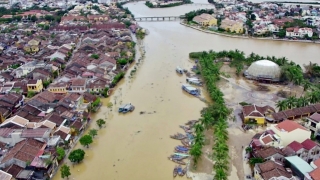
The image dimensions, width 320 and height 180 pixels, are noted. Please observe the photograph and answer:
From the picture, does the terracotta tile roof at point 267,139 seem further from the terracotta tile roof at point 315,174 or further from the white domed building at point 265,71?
the white domed building at point 265,71

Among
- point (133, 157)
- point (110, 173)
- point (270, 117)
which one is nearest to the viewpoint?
point (110, 173)

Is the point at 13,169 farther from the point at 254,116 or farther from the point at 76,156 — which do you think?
the point at 254,116

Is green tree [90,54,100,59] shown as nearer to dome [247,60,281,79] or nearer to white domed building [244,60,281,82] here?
white domed building [244,60,281,82]

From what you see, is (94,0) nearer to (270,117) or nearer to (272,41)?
(272,41)

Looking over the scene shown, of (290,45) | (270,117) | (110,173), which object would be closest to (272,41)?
(290,45)

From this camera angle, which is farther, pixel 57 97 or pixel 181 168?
pixel 57 97

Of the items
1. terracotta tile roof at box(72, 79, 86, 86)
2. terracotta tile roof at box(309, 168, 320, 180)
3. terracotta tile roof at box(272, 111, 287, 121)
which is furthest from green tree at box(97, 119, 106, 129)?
terracotta tile roof at box(309, 168, 320, 180)
